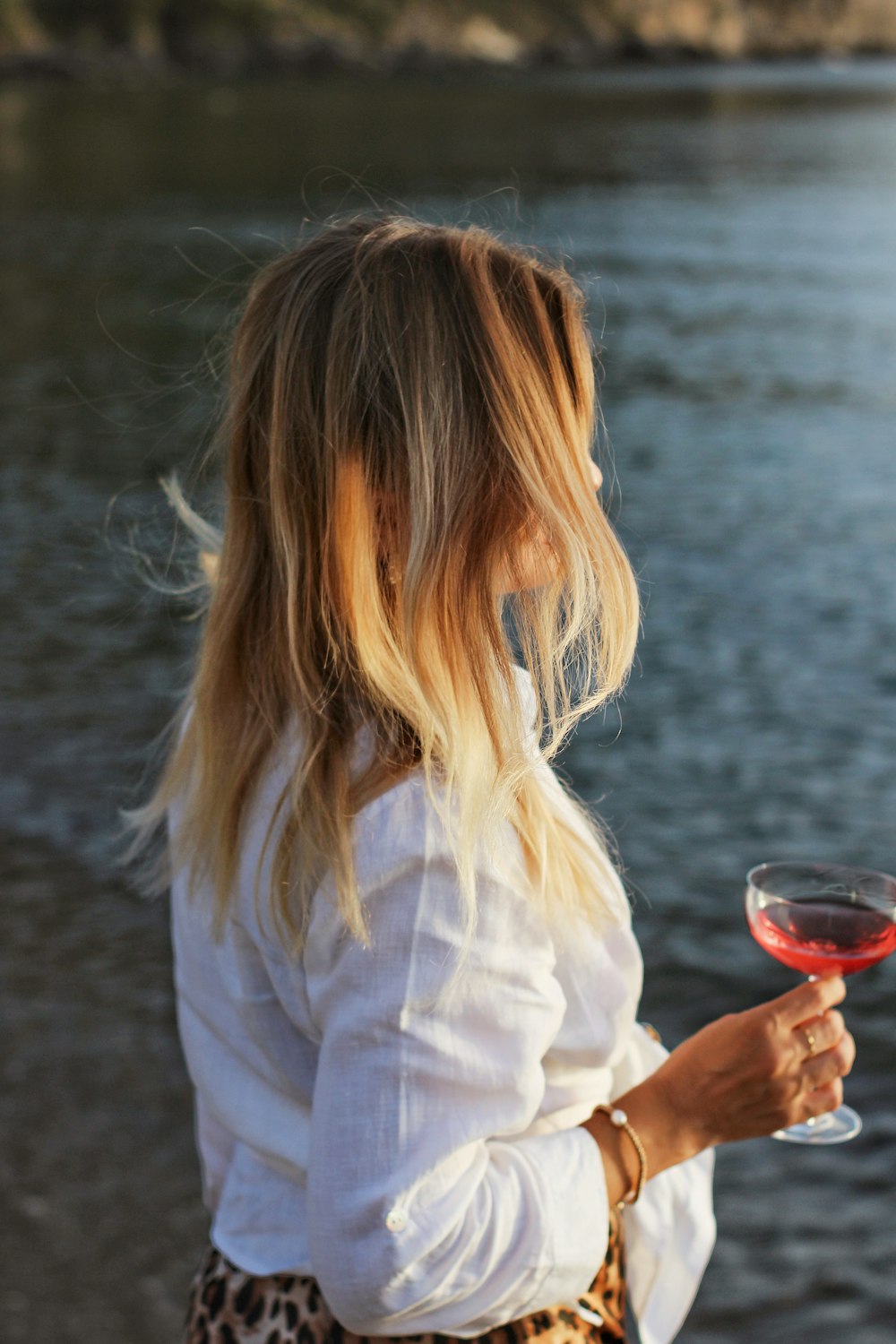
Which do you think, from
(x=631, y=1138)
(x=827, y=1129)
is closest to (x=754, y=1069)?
(x=631, y=1138)

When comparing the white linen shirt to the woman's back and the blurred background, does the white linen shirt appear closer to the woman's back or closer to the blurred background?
the woman's back

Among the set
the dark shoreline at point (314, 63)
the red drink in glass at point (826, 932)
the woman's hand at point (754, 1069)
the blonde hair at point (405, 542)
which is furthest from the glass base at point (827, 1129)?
the dark shoreline at point (314, 63)

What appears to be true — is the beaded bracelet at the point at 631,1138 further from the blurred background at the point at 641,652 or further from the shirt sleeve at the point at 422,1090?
the blurred background at the point at 641,652

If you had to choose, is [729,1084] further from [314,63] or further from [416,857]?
[314,63]

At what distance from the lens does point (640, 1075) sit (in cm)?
204

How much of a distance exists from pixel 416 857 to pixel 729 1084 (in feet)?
1.79

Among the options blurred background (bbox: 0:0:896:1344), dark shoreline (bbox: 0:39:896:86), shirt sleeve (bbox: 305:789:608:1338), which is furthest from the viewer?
dark shoreline (bbox: 0:39:896:86)

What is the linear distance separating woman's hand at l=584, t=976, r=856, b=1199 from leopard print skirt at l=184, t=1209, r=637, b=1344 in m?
0.13

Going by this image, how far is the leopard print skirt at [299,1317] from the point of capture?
1717mm

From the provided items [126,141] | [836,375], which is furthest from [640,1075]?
[126,141]

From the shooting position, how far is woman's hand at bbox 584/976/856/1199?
1.77 meters

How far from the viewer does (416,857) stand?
1520mm

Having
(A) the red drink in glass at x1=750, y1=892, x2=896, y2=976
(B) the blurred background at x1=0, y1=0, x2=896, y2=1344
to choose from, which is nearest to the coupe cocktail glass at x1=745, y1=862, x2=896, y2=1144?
(A) the red drink in glass at x1=750, y1=892, x2=896, y2=976

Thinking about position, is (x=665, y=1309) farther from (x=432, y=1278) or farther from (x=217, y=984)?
(x=217, y=984)
